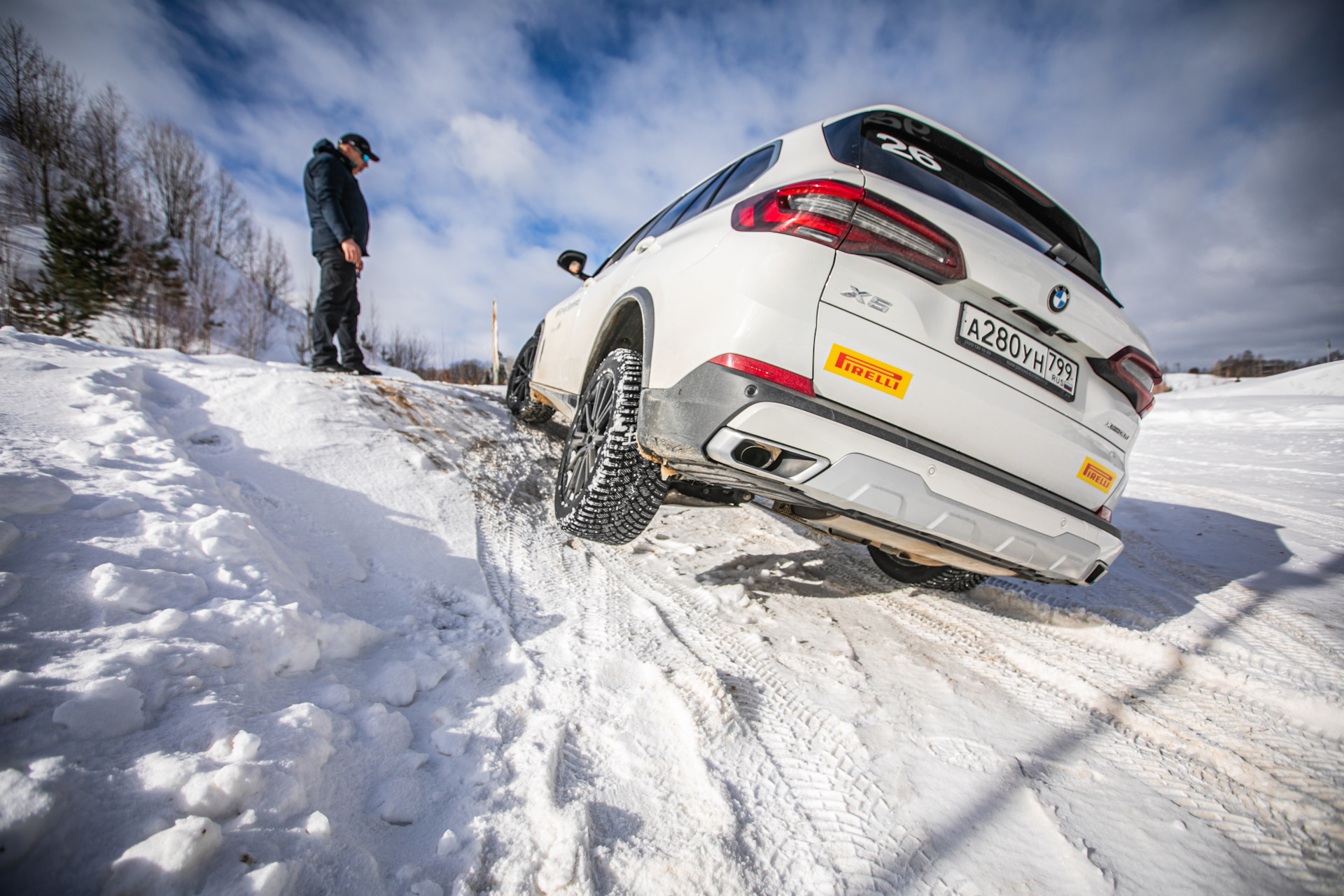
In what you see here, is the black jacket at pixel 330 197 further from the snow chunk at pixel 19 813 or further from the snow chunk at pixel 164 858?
the snow chunk at pixel 164 858

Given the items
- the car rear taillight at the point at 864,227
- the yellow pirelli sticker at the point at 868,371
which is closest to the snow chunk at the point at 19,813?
the yellow pirelli sticker at the point at 868,371

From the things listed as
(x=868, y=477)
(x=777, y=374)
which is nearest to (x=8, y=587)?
(x=777, y=374)

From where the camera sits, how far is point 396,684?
1.35m

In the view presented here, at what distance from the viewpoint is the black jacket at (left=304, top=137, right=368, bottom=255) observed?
4113mm

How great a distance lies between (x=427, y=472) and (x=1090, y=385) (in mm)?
3014

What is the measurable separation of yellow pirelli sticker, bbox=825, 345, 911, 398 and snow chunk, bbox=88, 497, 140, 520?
82.7 inches

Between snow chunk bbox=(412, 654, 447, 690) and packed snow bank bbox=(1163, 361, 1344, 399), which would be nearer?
snow chunk bbox=(412, 654, 447, 690)

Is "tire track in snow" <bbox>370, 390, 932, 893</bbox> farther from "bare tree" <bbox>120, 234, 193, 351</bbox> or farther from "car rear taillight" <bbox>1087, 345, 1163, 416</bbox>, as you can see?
"bare tree" <bbox>120, 234, 193, 351</bbox>

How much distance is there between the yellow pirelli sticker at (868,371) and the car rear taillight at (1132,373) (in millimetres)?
844

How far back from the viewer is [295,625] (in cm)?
134

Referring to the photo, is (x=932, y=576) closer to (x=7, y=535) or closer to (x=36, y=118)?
(x=7, y=535)

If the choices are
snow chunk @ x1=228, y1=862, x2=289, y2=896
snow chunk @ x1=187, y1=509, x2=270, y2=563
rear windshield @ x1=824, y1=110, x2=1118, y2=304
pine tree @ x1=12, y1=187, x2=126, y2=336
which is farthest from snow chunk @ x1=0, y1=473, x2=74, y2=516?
pine tree @ x1=12, y1=187, x2=126, y2=336

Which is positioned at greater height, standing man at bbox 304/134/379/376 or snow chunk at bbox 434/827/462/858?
standing man at bbox 304/134/379/376

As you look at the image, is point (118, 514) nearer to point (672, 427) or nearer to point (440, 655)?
point (440, 655)
